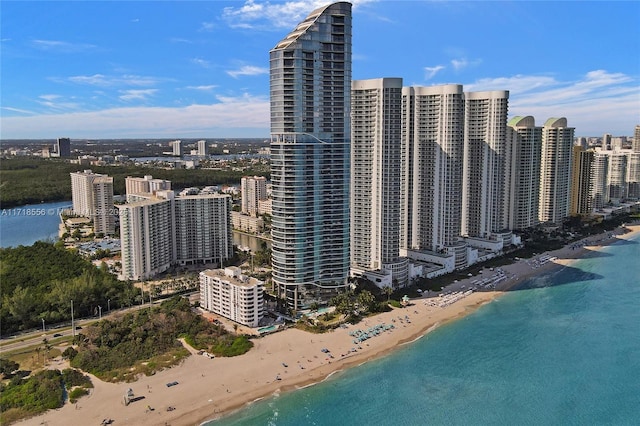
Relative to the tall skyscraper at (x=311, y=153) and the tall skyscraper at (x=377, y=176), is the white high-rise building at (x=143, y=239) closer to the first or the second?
the tall skyscraper at (x=311, y=153)

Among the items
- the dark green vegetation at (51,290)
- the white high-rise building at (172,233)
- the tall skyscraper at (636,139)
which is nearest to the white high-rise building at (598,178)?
the tall skyscraper at (636,139)

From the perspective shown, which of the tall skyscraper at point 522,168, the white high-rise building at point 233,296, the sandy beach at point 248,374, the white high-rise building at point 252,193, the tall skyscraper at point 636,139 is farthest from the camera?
the tall skyscraper at point 636,139

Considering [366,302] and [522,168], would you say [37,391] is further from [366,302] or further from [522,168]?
[522,168]

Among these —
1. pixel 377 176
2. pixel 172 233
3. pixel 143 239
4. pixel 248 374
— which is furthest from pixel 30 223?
pixel 248 374

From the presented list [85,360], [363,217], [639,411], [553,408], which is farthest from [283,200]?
[639,411]

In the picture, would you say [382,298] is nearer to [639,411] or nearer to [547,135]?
[639,411]

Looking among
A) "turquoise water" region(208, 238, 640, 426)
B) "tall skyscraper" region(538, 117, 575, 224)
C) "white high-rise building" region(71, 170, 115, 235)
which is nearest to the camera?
"turquoise water" region(208, 238, 640, 426)

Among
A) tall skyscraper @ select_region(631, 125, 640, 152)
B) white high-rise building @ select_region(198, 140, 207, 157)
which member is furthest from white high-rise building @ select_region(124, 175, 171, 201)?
white high-rise building @ select_region(198, 140, 207, 157)

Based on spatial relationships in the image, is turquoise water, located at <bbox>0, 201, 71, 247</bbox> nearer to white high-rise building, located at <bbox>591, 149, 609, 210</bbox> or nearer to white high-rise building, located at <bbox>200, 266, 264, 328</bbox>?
white high-rise building, located at <bbox>200, 266, 264, 328</bbox>
